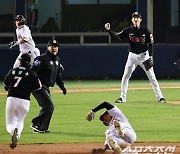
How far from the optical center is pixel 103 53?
28.7m

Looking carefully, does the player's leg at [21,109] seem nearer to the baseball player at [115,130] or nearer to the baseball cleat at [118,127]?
the baseball player at [115,130]

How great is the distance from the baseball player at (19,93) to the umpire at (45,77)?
4.46 feet

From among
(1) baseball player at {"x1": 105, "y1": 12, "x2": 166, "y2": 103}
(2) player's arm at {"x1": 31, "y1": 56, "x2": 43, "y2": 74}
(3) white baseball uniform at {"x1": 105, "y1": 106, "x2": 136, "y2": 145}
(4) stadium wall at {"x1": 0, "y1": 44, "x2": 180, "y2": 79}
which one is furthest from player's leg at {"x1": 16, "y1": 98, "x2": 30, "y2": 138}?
(4) stadium wall at {"x1": 0, "y1": 44, "x2": 180, "y2": 79}

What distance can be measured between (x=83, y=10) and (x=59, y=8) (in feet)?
2.78

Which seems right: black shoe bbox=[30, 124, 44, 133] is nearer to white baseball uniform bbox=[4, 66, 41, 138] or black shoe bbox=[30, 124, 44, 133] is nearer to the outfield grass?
the outfield grass

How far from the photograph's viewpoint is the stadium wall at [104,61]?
93.6 feet

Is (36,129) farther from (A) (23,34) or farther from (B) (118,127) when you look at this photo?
(A) (23,34)

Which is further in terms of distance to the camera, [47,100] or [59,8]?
[59,8]

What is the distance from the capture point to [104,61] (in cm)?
2866

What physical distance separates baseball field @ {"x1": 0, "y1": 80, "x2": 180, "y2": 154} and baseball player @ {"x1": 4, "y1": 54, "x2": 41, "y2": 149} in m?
0.43

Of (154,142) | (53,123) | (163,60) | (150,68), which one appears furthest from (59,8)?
(154,142)

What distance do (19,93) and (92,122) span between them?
383cm

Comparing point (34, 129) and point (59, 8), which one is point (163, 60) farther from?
point (34, 129)

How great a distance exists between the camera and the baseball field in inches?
532
